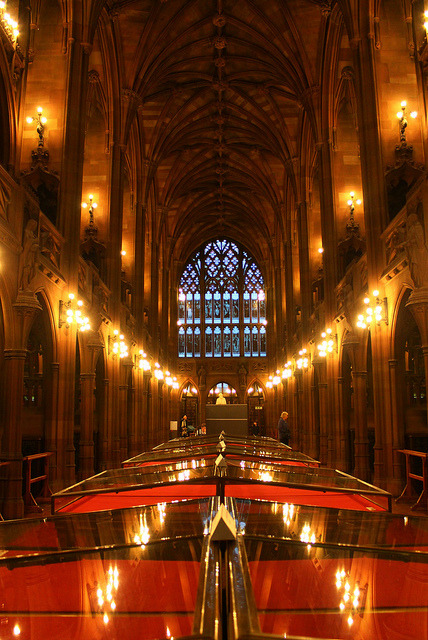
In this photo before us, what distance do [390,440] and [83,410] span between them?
26.6 feet

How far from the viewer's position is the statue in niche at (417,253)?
9953 mm

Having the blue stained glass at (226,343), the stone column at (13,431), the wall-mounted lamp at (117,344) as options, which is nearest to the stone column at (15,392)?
the stone column at (13,431)

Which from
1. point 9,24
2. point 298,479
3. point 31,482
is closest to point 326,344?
point 31,482

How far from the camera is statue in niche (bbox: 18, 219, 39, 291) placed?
10.3 metres

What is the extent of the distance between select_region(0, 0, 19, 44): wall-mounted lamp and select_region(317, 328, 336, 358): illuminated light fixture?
41.6ft

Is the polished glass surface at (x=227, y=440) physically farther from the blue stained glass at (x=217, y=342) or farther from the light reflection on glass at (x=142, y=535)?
the blue stained glass at (x=217, y=342)

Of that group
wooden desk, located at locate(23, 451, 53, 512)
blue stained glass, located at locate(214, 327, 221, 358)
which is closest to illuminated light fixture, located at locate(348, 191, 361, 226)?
wooden desk, located at locate(23, 451, 53, 512)

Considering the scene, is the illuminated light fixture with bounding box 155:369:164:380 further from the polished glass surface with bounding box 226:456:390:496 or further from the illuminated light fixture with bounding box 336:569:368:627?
the illuminated light fixture with bounding box 336:569:368:627

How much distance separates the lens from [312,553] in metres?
2.46

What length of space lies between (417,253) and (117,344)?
39.3ft

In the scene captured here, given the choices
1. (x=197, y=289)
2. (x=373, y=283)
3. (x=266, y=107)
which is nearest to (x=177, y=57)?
(x=266, y=107)

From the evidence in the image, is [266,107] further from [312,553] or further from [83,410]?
[312,553]

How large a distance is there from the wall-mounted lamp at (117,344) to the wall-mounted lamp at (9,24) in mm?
9709

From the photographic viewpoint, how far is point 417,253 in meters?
10.1
